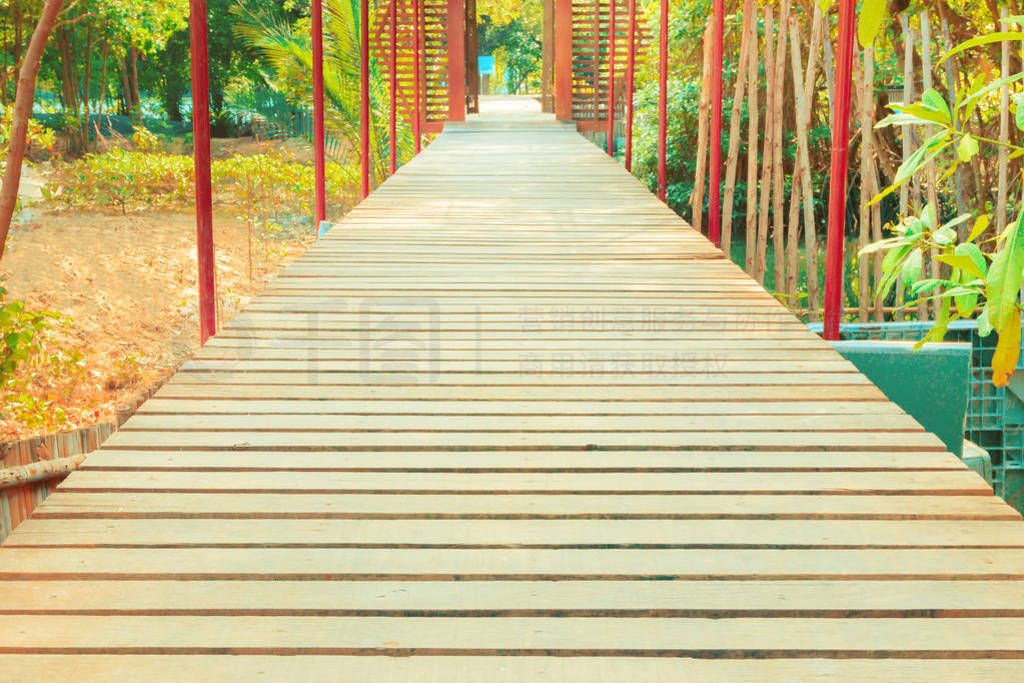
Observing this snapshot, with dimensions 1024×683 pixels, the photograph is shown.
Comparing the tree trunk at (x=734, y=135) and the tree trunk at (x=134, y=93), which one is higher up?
the tree trunk at (x=134, y=93)

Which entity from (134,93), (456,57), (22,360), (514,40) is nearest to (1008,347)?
(22,360)

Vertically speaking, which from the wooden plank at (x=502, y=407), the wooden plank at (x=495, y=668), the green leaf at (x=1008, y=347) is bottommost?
the wooden plank at (x=495, y=668)

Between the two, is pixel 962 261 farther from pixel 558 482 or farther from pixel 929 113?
pixel 558 482

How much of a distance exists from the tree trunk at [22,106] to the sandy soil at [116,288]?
4067mm

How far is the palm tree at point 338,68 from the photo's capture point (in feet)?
31.1

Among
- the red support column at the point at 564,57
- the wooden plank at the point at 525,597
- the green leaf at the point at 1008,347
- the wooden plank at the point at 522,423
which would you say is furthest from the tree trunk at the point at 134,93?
the green leaf at the point at 1008,347

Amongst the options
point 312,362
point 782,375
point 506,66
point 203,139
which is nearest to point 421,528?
point 312,362

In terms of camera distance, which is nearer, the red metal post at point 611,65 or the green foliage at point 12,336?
the green foliage at point 12,336

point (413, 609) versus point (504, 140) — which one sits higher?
point (504, 140)

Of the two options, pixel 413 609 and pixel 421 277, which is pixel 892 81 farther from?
pixel 413 609

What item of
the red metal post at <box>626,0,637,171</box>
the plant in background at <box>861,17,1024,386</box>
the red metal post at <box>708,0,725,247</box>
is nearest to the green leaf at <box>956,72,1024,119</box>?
the plant in background at <box>861,17,1024,386</box>

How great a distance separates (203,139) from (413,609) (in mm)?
2069

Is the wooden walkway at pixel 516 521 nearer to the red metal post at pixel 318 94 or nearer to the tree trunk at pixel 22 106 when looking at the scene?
the tree trunk at pixel 22 106

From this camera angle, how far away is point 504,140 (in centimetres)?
944
